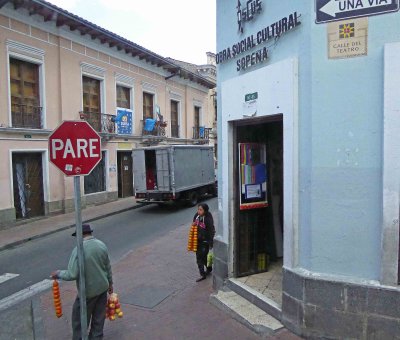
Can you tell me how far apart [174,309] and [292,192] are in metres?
2.62

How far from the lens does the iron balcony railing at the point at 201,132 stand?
27053 millimetres

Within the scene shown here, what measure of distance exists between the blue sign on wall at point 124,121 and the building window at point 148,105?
1.80 metres

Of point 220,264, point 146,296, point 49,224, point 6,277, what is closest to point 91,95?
point 49,224

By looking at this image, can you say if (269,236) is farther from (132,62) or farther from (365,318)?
(132,62)

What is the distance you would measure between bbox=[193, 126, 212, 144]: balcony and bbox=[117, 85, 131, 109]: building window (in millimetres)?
8064

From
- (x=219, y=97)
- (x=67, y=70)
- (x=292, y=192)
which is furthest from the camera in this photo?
(x=67, y=70)

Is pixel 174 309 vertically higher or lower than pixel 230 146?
lower

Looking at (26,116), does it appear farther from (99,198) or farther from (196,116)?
(196,116)

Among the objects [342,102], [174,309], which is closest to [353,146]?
[342,102]

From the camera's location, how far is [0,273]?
8000 millimetres

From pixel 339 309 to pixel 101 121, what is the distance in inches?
597

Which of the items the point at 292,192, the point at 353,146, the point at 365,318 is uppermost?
the point at 353,146

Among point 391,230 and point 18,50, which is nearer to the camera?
point 391,230

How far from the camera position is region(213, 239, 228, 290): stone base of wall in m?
5.77
